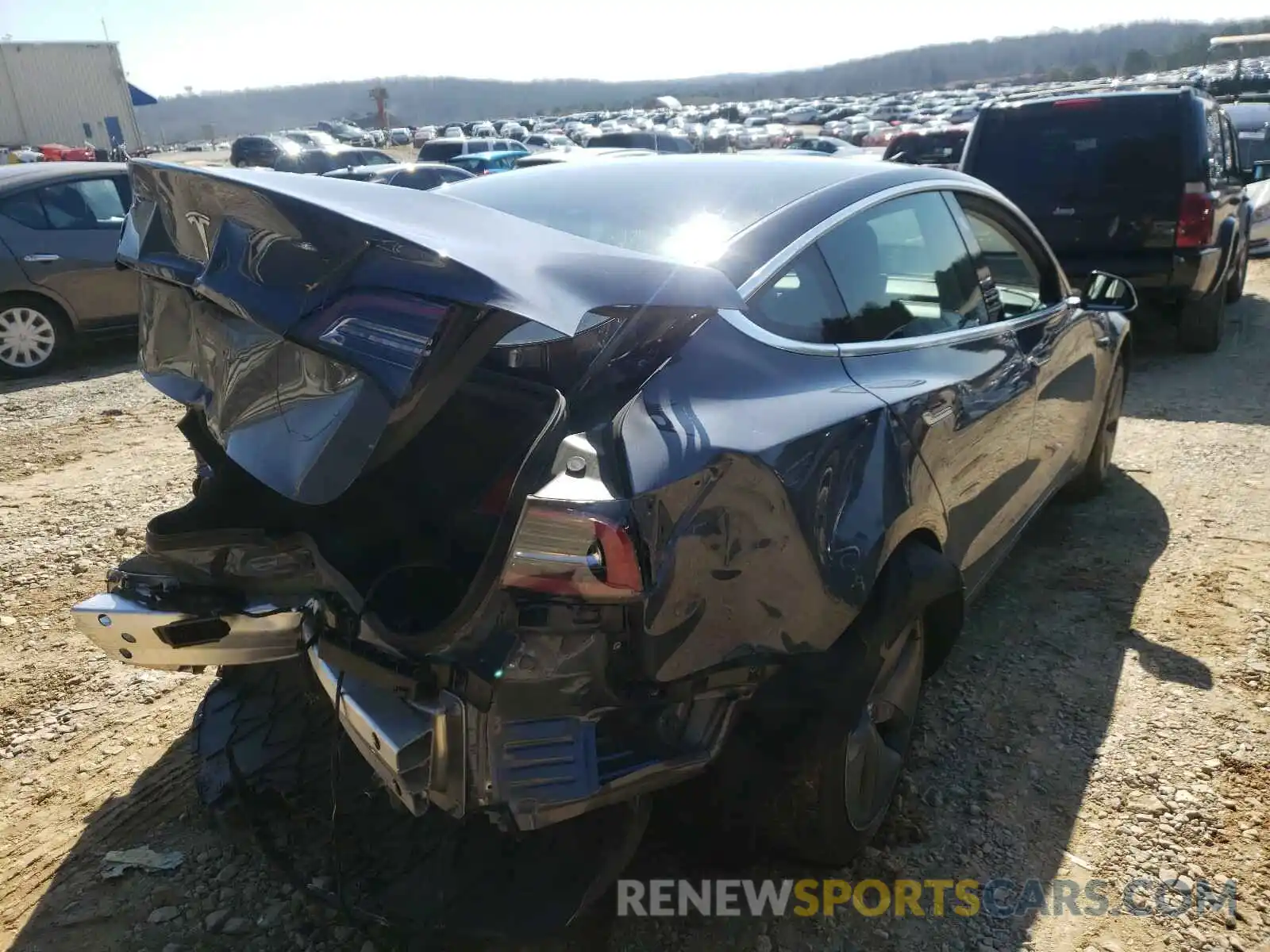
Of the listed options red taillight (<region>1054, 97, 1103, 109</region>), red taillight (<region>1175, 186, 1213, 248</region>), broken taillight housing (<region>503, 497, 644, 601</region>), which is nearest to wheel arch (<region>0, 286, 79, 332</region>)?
broken taillight housing (<region>503, 497, 644, 601</region>)

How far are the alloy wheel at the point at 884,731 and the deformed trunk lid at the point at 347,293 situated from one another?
1.11 meters

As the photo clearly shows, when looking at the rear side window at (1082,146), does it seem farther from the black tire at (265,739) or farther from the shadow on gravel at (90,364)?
the shadow on gravel at (90,364)

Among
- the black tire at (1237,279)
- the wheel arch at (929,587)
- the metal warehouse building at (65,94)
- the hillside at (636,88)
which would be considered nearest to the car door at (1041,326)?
the wheel arch at (929,587)

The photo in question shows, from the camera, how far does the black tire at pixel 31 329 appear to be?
736 cm

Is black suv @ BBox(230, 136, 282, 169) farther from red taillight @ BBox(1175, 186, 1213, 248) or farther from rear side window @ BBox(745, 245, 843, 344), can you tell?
rear side window @ BBox(745, 245, 843, 344)

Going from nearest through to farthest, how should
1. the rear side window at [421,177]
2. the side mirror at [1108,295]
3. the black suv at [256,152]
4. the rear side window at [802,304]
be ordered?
the rear side window at [802,304], the side mirror at [1108,295], the rear side window at [421,177], the black suv at [256,152]

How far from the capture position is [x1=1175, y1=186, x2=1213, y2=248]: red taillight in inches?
265

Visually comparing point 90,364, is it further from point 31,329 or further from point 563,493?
point 563,493

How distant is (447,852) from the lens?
2104 mm

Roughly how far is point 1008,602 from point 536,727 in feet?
8.78

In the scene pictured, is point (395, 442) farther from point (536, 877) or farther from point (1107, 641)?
point (1107, 641)

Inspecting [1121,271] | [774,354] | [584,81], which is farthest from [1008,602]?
[584,81]

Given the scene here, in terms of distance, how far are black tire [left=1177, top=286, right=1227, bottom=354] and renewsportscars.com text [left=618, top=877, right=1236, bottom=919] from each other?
6.14 meters

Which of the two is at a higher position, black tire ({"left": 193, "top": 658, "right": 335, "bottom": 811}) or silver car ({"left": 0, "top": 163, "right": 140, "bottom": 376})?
silver car ({"left": 0, "top": 163, "right": 140, "bottom": 376})
